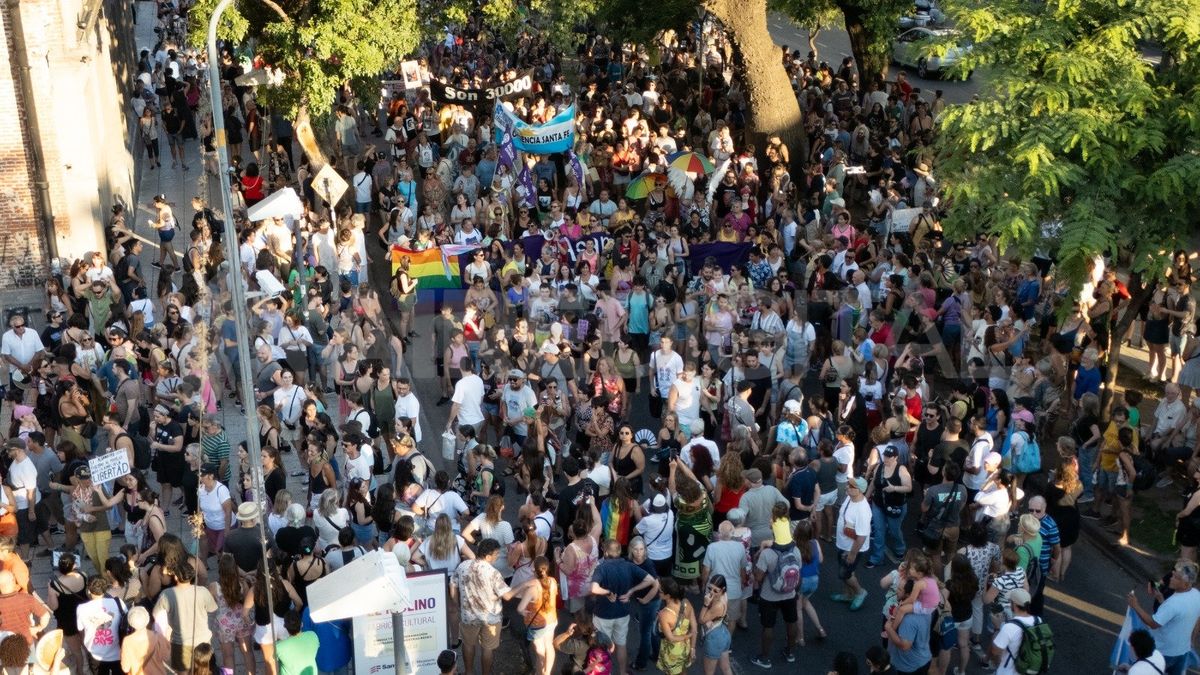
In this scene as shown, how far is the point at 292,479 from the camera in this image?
50.1 ft

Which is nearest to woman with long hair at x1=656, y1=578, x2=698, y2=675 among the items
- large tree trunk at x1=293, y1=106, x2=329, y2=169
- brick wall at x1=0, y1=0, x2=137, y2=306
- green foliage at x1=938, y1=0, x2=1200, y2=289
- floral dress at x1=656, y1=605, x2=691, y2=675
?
floral dress at x1=656, y1=605, x2=691, y2=675

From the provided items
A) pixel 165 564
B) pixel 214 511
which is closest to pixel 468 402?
pixel 214 511

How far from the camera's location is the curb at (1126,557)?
13453 mm

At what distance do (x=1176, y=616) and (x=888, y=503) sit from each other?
9.64ft

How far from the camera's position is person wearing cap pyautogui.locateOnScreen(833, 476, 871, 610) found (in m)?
12.4

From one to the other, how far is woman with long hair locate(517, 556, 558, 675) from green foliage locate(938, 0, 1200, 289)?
614 cm

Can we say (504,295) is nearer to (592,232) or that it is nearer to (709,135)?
(592,232)

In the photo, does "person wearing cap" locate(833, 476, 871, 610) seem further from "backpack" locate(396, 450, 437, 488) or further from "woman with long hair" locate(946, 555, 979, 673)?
"backpack" locate(396, 450, 437, 488)

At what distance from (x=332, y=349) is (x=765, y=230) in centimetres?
684

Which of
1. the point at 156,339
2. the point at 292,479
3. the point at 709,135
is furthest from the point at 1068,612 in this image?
the point at 709,135

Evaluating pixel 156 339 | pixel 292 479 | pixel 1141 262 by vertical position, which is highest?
pixel 1141 262

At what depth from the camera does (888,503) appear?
42.6 ft

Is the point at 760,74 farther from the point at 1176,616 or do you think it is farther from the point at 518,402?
the point at 1176,616

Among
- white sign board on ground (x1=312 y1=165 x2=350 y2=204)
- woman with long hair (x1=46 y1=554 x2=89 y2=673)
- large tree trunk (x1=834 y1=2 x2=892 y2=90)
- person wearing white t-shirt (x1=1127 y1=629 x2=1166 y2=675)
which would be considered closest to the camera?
person wearing white t-shirt (x1=1127 y1=629 x2=1166 y2=675)
